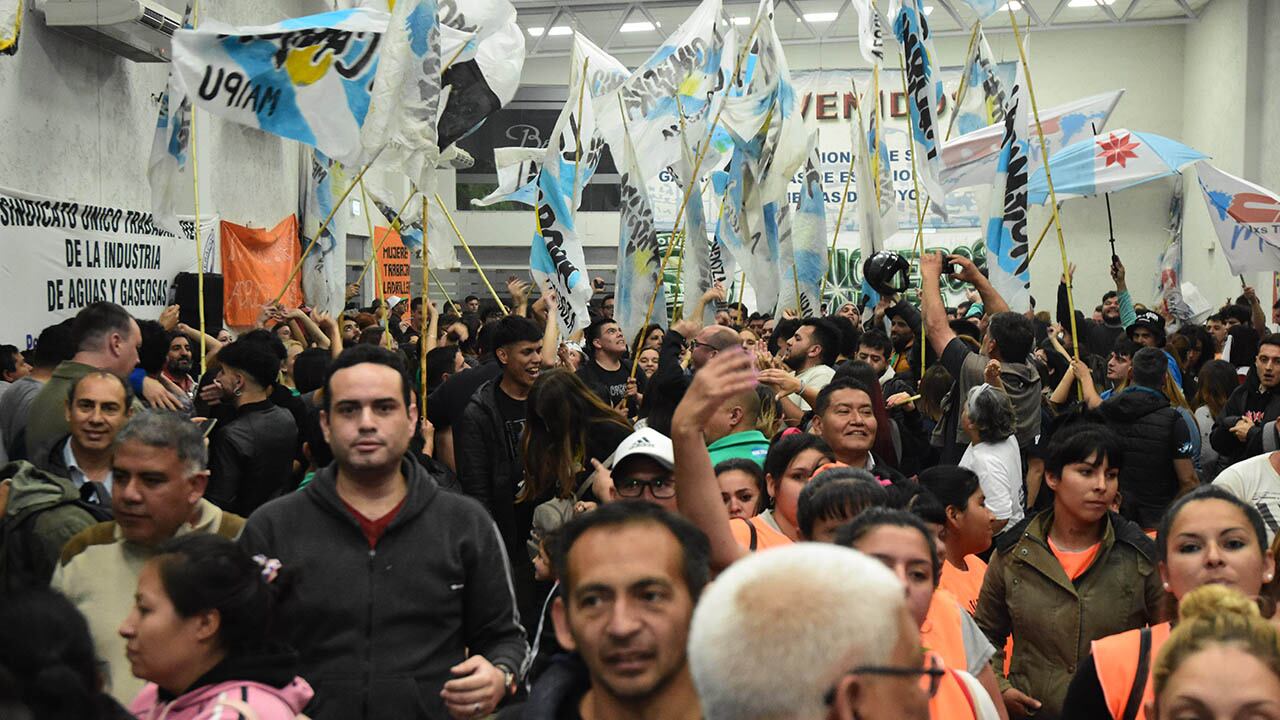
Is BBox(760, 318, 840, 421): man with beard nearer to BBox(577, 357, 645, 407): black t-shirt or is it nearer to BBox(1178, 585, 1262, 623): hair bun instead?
BBox(577, 357, 645, 407): black t-shirt

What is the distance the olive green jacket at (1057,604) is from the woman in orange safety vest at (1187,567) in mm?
707

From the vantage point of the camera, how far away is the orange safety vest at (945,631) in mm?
3281

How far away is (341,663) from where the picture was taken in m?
3.30

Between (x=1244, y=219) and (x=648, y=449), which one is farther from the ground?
(x=1244, y=219)

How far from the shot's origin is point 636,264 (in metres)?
10.1

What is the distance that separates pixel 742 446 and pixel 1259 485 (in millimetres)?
2035

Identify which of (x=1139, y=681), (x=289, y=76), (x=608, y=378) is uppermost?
(x=289, y=76)

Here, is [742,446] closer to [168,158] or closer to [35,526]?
[35,526]

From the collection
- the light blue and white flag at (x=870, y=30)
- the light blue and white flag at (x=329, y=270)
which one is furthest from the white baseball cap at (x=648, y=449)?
the light blue and white flag at (x=870, y=30)

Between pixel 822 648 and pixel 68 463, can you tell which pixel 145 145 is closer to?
pixel 68 463

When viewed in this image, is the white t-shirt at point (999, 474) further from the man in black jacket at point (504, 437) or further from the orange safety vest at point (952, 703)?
the orange safety vest at point (952, 703)

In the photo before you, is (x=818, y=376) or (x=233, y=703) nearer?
(x=233, y=703)

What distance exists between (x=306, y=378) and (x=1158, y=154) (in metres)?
9.19

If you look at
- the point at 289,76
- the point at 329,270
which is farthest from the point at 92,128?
the point at 289,76
